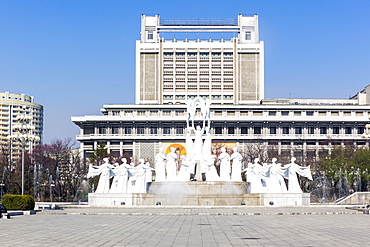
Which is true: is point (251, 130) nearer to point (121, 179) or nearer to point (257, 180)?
point (257, 180)

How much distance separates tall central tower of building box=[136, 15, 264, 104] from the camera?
135250 mm

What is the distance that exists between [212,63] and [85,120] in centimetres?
3637

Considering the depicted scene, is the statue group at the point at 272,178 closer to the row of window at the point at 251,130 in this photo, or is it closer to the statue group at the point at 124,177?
the statue group at the point at 124,177

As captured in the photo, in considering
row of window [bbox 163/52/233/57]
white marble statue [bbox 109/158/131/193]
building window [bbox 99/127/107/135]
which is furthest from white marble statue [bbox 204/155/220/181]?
row of window [bbox 163/52/233/57]

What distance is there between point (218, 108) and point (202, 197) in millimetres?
80307

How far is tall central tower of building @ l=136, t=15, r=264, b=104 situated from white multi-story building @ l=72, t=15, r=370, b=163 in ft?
0.74

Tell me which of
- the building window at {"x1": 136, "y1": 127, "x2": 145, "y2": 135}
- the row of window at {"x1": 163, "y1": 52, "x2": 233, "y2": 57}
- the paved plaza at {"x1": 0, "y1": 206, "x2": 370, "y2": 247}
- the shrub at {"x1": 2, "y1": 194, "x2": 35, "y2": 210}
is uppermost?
the row of window at {"x1": 163, "y1": 52, "x2": 233, "y2": 57}

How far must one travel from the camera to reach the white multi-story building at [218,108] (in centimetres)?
11344

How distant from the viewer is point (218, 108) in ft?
389

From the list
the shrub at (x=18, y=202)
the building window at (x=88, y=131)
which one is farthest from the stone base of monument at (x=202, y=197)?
the building window at (x=88, y=131)

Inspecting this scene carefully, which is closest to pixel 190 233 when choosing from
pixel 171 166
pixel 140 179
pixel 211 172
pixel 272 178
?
pixel 140 179

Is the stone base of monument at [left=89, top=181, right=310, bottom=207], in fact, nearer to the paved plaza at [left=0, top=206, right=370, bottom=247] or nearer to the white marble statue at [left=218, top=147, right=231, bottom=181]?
the white marble statue at [left=218, top=147, right=231, bottom=181]

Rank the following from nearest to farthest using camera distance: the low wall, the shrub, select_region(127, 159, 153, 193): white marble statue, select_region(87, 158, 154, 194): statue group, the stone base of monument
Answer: the shrub
the stone base of monument
select_region(87, 158, 154, 194): statue group
select_region(127, 159, 153, 193): white marble statue
the low wall

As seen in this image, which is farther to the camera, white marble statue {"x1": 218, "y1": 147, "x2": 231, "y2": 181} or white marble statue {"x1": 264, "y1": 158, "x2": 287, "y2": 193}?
white marble statue {"x1": 218, "y1": 147, "x2": 231, "y2": 181}
